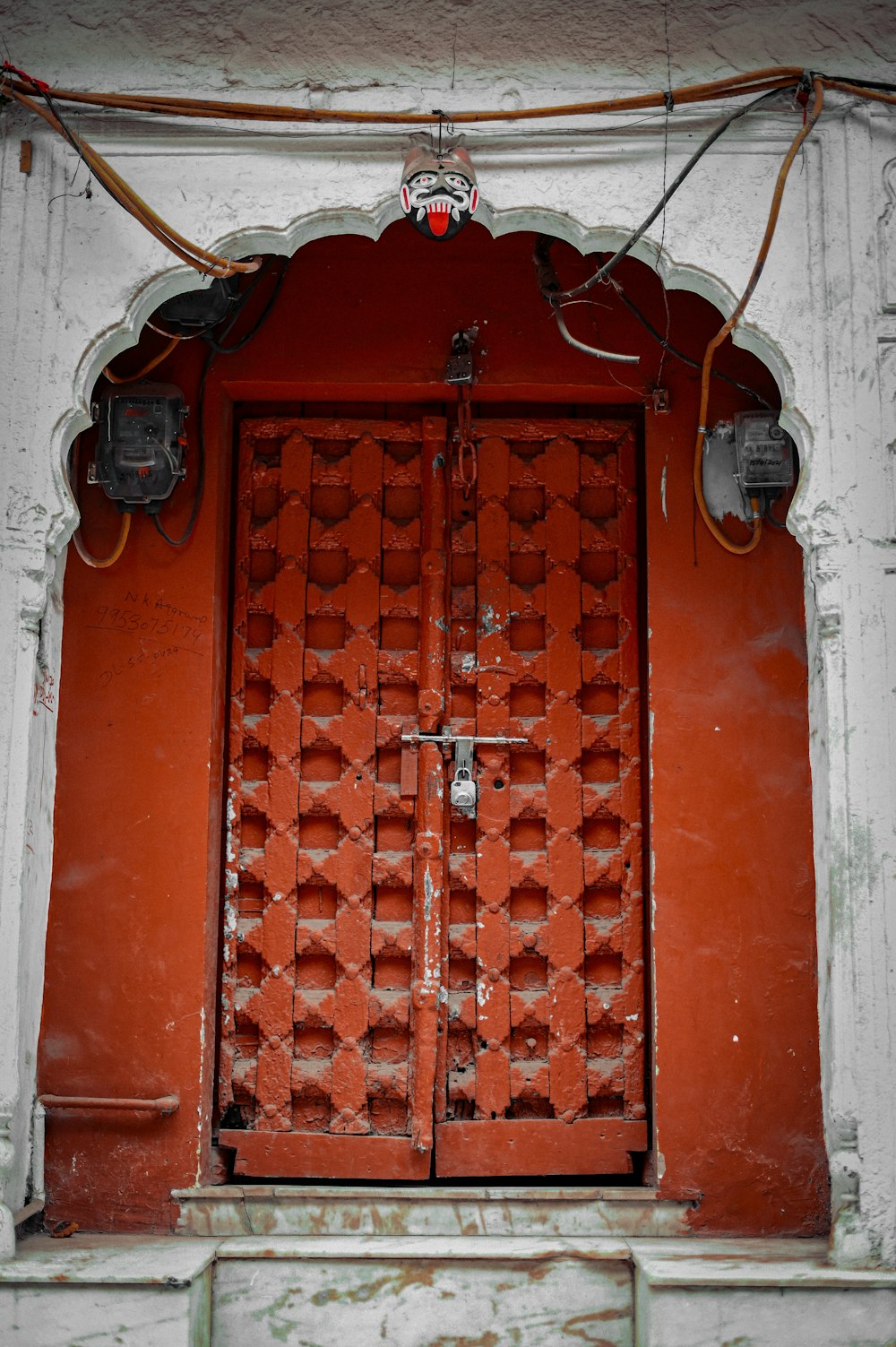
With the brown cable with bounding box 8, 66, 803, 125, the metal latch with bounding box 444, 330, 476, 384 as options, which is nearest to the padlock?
the metal latch with bounding box 444, 330, 476, 384

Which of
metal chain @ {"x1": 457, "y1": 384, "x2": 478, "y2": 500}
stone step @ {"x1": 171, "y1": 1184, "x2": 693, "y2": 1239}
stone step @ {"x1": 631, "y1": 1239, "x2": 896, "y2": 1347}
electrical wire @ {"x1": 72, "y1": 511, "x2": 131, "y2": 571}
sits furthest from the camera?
metal chain @ {"x1": 457, "y1": 384, "x2": 478, "y2": 500}

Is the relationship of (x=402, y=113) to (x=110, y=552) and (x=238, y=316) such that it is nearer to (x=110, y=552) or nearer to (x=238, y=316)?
(x=238, y=316)

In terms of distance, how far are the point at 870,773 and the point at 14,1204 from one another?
2.83 m

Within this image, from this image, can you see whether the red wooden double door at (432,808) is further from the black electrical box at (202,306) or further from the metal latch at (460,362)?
the black electrical box at (202,306)

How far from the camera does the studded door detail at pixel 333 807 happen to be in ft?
14.5

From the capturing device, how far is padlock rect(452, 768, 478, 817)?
4.52 m

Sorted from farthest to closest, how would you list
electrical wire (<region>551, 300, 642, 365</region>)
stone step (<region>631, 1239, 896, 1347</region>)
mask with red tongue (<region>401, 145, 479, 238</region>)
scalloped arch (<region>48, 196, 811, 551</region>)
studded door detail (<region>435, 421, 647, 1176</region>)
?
studded door detail (<region>435, 421, 647, 1176</region>)
electrical wire (<region>551, 300, 642, 365</region>)
scalloped arch (<region>48, 196, 811, 551</region>)
mask with red tongue (<region>401, 145, 479, 238</region>)
stone step (<region>631, 1239, 896, 1347</region>)

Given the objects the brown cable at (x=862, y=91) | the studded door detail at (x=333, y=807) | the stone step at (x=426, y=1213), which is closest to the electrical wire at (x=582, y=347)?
the studded door detail at (x=333, y=807)

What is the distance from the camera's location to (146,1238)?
4.06 metres

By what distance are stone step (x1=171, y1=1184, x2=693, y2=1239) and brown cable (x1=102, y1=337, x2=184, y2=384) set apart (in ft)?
9.20

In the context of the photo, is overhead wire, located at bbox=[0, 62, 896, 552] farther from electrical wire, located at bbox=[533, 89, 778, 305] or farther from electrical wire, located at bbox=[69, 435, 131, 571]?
electrical wire, located at bbox=[69, 435, 131, 571]

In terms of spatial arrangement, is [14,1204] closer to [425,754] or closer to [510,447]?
[425,754]

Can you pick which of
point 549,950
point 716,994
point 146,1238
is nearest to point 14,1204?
point 146,1238

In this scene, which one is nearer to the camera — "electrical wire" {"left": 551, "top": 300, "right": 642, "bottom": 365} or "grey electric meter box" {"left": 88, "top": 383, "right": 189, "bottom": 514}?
"electrical wire" {"left": 551, "top": 300, "right": 642, "bottom": 365}
